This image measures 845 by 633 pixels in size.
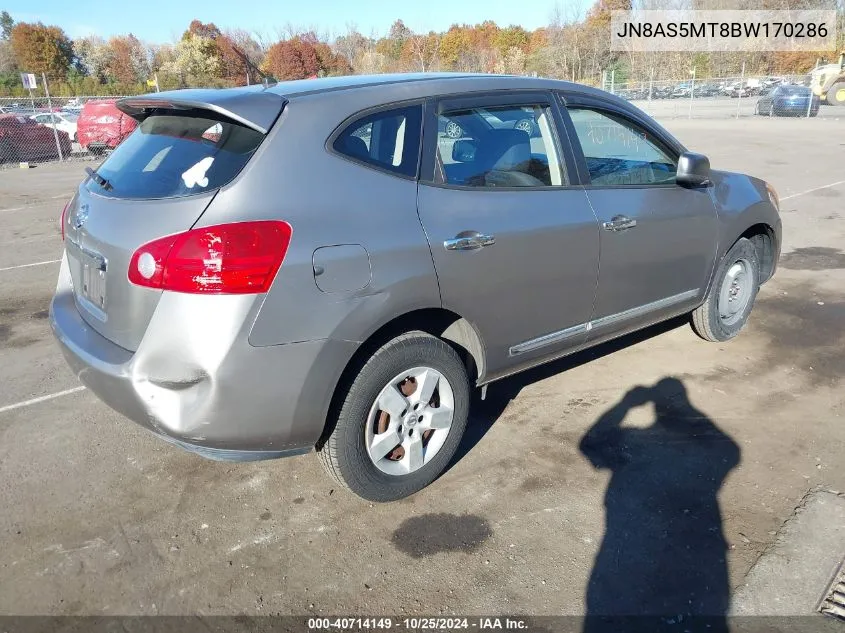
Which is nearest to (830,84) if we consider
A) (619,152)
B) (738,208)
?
(738,208)

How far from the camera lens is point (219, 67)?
62375 mm

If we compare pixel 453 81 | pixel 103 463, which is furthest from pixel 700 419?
pixel 103 463

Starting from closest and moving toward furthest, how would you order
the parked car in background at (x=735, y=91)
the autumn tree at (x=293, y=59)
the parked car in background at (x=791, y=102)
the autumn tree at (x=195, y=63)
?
the parked car in background at (x=791, y=102), the parked car in background at (x=735, y=91), the autumn tree at (x=195, y=63), the autumn tree at (x=293, y=59)

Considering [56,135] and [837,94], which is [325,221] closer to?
[56,135]

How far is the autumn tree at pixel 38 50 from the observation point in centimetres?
6794

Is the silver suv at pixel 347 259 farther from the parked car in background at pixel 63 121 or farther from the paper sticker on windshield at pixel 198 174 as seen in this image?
the parked car in background at pixel 63 121

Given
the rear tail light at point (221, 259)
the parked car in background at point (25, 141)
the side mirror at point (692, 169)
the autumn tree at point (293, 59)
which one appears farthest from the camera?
the autumn tree at point (293, 59)

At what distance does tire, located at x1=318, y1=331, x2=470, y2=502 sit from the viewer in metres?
2.83

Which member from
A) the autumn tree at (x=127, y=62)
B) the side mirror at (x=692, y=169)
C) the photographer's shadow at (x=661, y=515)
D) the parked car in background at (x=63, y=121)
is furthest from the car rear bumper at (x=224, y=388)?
the autumn tree at (x=127, y=62)

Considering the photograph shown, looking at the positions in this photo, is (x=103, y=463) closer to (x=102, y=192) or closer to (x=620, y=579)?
(x=102, y=192)

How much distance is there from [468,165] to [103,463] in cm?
A: 240

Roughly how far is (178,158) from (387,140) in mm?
885

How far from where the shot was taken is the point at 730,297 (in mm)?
4891

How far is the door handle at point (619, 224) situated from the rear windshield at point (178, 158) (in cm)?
190
